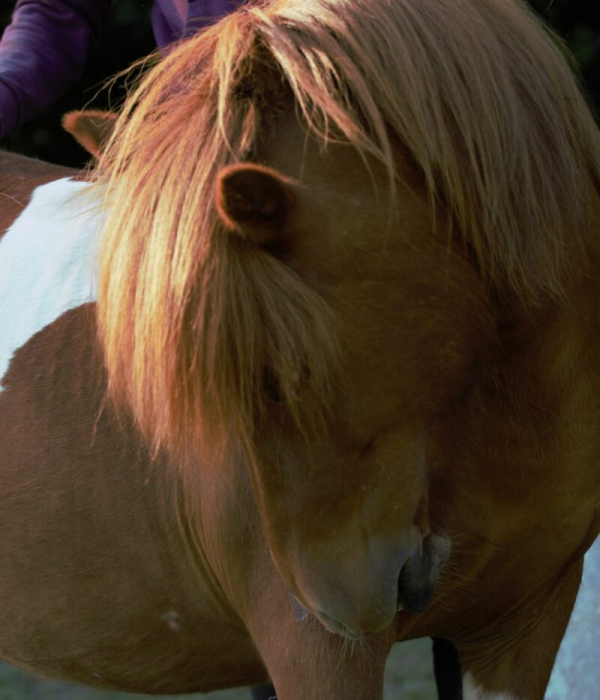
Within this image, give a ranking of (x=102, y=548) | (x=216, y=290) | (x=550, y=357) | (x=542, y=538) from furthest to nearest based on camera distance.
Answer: (x=102, y=548), (x=542, y=538), (x=550, y=357), (x=216, y=290)

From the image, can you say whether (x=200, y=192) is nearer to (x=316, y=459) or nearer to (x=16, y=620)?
(x=316, y=459)

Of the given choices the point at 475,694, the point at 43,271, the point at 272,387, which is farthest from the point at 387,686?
the point at 272,387

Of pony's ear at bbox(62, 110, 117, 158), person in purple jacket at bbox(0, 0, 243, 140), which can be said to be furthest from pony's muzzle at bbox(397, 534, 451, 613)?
person in purple jacket at bbox(0, 0, 243, 140)

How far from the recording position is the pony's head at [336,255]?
3.02 ft

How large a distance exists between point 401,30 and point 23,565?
942mm

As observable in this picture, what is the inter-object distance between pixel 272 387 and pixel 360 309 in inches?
4.6

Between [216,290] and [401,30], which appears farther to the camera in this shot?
[401,30]

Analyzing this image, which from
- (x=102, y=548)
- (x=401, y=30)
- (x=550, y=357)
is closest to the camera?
(x=401, y=30)

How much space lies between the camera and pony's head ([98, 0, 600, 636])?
92 cm

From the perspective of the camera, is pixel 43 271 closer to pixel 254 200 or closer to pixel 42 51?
pixel 42 51

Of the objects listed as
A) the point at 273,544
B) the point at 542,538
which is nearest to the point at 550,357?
the point at 542,538

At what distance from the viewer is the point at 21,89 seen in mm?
1761

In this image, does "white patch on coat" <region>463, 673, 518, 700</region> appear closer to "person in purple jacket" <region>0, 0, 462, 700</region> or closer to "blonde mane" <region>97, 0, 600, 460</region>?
"person in purple jacket" <region>0, 0, 462, 700</region>

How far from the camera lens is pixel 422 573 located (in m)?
1.07
